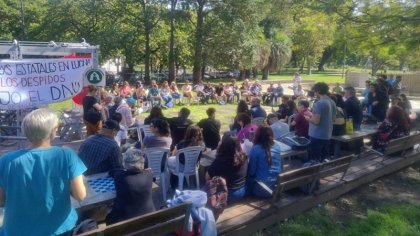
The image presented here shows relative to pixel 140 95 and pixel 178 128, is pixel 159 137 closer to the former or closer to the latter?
pixel 178 128

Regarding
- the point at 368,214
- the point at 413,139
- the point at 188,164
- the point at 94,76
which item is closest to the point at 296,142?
the point at 368,214

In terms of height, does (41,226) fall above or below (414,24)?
below

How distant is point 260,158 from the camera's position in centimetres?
523

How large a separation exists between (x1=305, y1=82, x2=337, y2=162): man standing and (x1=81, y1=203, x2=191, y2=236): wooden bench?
3533mm

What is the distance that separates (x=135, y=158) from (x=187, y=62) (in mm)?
34244

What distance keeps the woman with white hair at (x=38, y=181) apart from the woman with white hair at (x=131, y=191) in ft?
2.97

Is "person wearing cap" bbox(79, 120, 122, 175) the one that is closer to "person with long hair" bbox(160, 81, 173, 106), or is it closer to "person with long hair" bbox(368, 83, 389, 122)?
"person with long hair" bbox(368, 83, 389, 122)

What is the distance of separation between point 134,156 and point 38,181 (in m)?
1.17

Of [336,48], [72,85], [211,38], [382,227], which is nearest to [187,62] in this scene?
[211,38]

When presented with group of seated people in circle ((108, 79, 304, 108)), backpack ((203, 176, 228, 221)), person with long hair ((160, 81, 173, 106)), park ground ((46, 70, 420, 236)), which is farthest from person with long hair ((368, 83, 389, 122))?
person with long hair ((160, 81, 173, 106))

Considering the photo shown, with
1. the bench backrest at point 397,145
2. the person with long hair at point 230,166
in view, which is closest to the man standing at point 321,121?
the bench backrest at point 397,145

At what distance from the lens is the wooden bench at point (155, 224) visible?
10.1 feet

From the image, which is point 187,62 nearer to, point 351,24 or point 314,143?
point 351,24

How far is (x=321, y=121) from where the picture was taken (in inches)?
257
